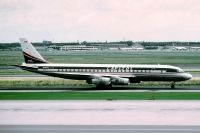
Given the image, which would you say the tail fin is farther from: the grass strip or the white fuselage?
the grass strip

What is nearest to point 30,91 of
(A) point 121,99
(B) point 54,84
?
(B) point 54,84

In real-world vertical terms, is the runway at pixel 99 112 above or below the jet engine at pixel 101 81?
below

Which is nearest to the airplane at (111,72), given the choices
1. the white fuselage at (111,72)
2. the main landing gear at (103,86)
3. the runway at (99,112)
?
the white fuselage at (111,72)

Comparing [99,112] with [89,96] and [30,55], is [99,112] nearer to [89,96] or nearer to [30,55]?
[89,96]

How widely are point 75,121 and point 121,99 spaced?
38.8ft

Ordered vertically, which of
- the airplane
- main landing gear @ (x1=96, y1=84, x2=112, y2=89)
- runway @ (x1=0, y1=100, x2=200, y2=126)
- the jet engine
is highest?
the airplane

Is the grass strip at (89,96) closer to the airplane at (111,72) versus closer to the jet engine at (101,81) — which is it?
the jet engine at (101,81)
